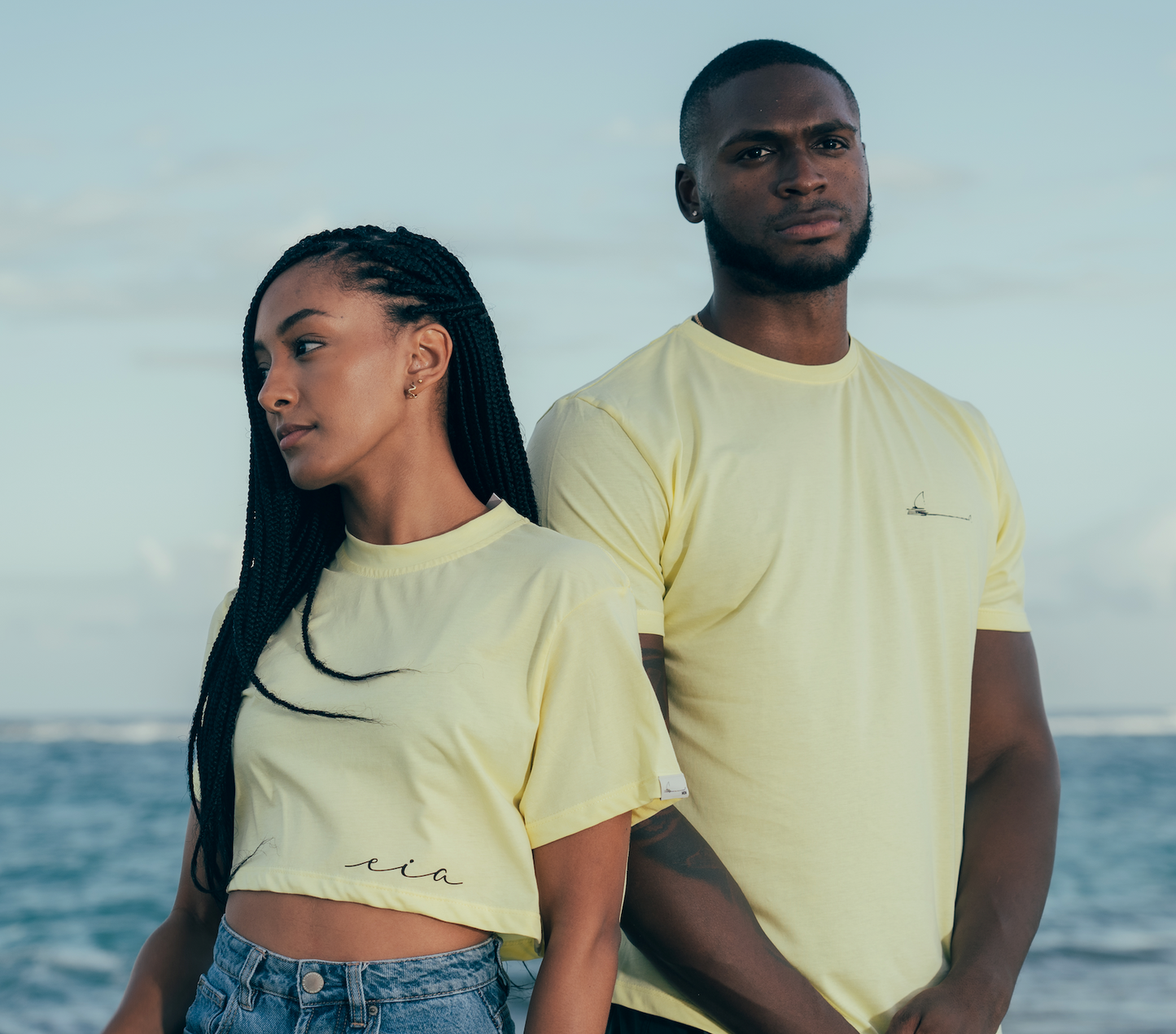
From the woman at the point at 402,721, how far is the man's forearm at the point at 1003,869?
2.39 ft

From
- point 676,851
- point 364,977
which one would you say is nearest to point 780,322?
point 676,851

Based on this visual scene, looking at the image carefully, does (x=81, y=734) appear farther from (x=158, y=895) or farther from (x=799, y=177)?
(x=799, y=177)

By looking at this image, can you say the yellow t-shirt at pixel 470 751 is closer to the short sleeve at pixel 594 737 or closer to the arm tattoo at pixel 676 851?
the short sleeve at pixel 594 737

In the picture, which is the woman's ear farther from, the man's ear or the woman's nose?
the man's ear

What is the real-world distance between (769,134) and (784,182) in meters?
0.10

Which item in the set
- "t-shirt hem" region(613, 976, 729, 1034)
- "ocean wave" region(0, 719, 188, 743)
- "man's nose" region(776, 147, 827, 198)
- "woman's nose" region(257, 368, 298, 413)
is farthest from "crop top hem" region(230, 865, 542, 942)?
"ocean wave" region(0, 719, 188, 743)

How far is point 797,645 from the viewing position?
2.14m

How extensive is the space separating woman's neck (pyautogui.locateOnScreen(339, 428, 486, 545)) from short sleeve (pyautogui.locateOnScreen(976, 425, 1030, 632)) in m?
1.04

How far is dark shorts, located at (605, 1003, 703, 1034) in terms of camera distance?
6.88 ft

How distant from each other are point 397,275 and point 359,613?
0.58 metres

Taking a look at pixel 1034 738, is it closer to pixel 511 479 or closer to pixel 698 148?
pixel 511 479

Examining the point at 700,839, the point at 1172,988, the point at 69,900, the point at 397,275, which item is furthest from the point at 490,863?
the point at 69,900

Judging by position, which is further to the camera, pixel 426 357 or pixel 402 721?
pixel 426 357

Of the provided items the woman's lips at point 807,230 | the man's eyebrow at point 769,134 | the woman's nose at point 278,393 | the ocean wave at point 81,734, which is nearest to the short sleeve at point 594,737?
the woman's nose at point 278,393
